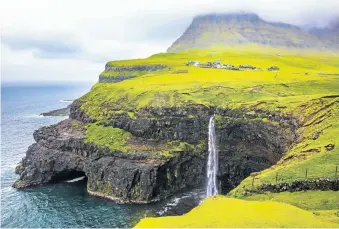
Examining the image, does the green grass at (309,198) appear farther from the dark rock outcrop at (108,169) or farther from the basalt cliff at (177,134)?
the dark rock outcrop at (108,169)

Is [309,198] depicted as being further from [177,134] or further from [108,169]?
[108,169]

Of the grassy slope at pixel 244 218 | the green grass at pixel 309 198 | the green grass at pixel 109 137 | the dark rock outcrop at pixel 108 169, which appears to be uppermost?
the grassy slope at pixel 244 218

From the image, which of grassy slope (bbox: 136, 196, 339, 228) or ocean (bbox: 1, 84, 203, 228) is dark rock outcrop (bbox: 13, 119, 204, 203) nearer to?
ocean (bbox: 1, 84, 203, 228)

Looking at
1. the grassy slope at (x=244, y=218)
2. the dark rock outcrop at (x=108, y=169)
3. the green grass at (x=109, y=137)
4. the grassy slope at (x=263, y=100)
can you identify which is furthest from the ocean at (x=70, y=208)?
the grassy slope at (x=244, y=218)

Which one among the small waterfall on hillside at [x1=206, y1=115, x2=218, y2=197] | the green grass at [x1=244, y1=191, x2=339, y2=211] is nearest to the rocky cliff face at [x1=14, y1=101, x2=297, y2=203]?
the small waterfall on hillside at [x1=206, y1=115, x2=218, y2=197]

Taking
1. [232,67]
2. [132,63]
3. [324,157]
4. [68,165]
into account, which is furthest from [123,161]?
[132,63]

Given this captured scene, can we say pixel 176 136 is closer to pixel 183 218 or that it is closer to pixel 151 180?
pixel 151 180
